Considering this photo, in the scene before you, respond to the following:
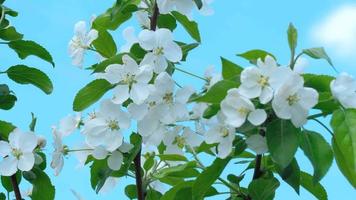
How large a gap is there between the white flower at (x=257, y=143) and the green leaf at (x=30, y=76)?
119cm

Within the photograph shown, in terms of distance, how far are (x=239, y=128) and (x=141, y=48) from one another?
57cm

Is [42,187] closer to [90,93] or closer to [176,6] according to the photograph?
[90,93]

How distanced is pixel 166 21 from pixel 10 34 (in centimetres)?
69

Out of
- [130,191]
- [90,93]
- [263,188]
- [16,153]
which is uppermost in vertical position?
[90,93]

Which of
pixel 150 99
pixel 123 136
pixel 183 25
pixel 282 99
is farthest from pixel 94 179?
pixel 282 99

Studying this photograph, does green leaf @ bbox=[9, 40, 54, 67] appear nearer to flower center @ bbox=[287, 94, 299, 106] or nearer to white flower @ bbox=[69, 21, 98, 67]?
white flower @ bbox=[69, 21, 98, 67]

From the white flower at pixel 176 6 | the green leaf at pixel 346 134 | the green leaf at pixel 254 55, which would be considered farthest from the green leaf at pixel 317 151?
the white flower at pixel 176 6

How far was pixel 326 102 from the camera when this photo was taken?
2010 mm

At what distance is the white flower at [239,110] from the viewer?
187cm

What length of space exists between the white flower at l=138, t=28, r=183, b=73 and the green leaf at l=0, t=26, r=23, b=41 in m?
0.80

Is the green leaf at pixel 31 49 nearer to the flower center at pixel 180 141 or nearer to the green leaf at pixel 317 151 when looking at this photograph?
the flower center at pixel 180 141

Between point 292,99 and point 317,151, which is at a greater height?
point 292,99

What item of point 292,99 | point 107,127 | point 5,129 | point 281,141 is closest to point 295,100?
point 292,99

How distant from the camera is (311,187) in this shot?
2.43 metres
